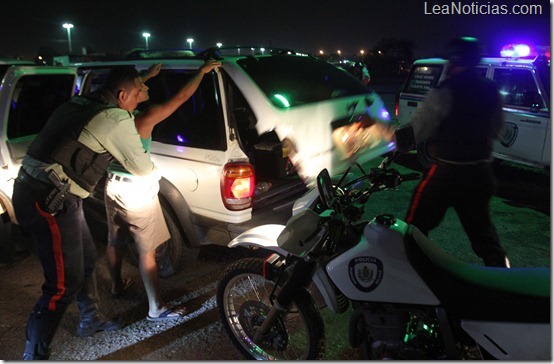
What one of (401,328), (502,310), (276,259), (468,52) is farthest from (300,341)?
(468,52)

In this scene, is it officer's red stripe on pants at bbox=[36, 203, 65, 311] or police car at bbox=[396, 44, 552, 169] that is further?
police car at bbox=[396, 44, 552, 169]

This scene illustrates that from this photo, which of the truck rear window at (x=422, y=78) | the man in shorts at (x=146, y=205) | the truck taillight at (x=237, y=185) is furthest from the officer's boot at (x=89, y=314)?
the truck rear window at (x=422, y=78)

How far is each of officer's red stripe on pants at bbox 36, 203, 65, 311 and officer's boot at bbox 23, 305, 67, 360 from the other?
0.19 ft

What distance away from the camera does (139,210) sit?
2945mm

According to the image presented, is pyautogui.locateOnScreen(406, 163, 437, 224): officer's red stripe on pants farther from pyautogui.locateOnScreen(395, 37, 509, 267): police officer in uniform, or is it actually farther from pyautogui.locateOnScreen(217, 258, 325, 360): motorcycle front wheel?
pyautogui.locateOnScreen(217, 258, 325, 360): motorcycle front wheel

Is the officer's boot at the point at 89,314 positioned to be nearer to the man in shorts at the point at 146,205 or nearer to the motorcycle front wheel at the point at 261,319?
the man in shorts at the point at 146,205

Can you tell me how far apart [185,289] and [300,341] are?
1.40 metres

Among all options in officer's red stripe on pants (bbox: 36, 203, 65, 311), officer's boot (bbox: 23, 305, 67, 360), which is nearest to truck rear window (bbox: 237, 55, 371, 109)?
officer's red stripe on pants (bbox: 36, 203, 65, 311)

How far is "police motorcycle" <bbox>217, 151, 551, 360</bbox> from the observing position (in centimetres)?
185

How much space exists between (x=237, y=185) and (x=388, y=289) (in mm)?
1504

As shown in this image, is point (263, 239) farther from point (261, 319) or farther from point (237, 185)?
point (237, 185)

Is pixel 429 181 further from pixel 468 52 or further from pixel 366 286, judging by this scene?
pixel 366 286

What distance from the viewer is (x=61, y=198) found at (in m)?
2.54

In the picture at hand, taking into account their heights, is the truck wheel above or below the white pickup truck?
below
